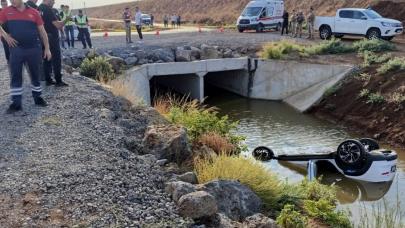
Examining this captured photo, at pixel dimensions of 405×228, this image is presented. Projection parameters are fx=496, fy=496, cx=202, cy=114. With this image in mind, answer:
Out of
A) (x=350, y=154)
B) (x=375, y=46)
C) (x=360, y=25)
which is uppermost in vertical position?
(x=360, y=25)

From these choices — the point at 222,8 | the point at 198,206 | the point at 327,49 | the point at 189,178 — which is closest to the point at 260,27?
the point at 327,49

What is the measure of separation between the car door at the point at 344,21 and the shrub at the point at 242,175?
20484 mm

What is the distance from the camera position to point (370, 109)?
16656 millimetres

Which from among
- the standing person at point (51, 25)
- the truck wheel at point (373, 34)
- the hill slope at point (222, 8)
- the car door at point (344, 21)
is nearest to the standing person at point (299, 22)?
the car door at point (344, 21)

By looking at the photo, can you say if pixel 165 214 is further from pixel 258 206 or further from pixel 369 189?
pixel 369 189

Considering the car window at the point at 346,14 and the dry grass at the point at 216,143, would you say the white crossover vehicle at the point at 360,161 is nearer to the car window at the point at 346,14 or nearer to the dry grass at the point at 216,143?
the dry grass at the point at 216,143

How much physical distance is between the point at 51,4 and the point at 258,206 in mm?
6522

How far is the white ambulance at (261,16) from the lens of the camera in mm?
33188

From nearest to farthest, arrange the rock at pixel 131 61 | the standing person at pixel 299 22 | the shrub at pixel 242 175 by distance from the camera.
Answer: the shrub at pixel 242 175
the rock at pixel 131 61
the standing person at pixel 299 22

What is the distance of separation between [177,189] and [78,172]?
53.2 inches

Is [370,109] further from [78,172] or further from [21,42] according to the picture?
[78,172]

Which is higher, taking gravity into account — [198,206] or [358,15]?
[358,15]

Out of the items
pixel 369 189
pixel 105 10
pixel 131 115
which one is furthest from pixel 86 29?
pixel 105 10

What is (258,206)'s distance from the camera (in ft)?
22.0
